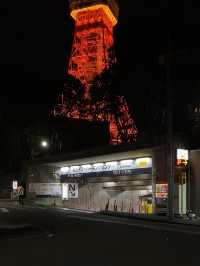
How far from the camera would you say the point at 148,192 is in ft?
130

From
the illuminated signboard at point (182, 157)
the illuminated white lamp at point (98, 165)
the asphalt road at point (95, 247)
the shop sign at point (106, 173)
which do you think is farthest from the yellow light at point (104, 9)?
the asphalt road at point (95, 247)

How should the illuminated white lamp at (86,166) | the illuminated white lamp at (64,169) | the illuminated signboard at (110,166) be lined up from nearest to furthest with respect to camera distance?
the illuminated signboard at (110,166), the illuminated white lamp at (86,166), the illuminated white lamp at (64,169)

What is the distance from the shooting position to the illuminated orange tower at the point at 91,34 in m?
90.2

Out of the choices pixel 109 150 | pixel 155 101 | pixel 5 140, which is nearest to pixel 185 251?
pixel 5 140

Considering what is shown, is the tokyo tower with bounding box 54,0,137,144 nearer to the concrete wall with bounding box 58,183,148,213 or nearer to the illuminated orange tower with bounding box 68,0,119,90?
the illuminated orange tower with bounding box 68,0,119,90

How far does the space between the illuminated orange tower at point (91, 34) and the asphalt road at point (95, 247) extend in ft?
221

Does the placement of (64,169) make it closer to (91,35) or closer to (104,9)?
(91,35)

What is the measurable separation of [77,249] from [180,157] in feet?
53.2

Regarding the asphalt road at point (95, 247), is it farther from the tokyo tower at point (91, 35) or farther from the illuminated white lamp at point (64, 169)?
the tokyo tower at point (91, 35)

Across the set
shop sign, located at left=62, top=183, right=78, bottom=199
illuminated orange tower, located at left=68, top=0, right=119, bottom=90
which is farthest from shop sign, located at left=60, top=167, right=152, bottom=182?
illuminated orange tower, located at left=68, top=0, right=119, bottom=90

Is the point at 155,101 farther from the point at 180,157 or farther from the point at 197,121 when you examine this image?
the point at 180,157

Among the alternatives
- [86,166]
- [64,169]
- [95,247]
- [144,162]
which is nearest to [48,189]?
[64,169]

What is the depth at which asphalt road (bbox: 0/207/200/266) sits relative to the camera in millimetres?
12555

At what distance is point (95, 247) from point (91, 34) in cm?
8244
